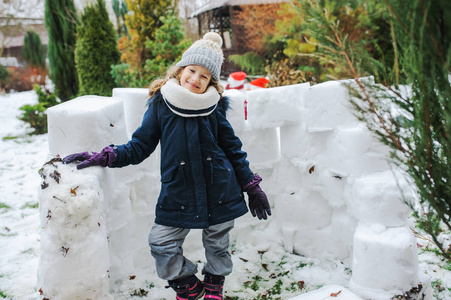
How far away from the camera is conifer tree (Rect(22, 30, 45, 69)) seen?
1495 centimetres

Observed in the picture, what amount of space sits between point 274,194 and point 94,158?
142 centimetres

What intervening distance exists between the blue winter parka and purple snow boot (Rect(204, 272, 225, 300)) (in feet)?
1.18

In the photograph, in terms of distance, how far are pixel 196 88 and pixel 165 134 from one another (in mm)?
308

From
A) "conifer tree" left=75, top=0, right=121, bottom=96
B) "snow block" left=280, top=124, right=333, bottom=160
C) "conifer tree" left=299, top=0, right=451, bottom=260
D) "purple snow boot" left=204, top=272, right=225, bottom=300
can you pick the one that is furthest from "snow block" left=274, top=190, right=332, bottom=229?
"conifer tree" left=75, top=0, right=121, bottom=96

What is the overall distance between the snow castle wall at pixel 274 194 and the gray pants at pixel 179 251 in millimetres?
292

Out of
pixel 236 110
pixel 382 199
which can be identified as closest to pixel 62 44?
pixel 236 110

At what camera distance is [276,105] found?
8.73ft

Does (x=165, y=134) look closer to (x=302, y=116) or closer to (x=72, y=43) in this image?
(x=302, y=116)

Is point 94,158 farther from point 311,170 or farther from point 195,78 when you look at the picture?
point 311,170

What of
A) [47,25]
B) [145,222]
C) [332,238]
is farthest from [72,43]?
[332,238]

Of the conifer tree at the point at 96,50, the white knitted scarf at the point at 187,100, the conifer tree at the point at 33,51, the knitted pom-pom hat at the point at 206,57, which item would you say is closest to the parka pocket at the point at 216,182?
the white knitted scarf at the point at 187,100

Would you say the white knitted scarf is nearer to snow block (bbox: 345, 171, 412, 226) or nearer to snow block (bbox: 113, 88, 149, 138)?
snow block (bbox: 113, 88, 149, 138)

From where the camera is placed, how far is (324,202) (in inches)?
107

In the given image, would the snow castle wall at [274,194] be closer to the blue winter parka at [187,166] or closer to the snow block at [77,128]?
the snow block at [77,128]
